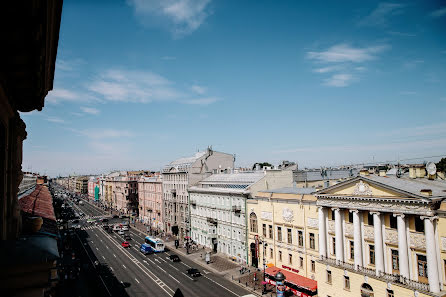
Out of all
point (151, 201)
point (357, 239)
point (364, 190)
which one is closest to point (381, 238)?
point (357, 239)

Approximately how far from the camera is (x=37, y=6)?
14.8ft

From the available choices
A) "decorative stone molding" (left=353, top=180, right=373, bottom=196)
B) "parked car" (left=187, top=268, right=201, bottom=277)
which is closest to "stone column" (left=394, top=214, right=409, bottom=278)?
"decorative stone molding" (left=353, top=180, right=373, bottom=196)

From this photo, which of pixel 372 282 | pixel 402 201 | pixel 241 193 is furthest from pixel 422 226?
pixel 241 193

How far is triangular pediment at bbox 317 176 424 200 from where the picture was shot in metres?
30.1

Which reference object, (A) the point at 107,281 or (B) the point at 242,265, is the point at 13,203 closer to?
(A) the point at 107,281

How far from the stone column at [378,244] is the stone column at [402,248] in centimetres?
196

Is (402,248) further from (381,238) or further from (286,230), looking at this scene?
(286,230)

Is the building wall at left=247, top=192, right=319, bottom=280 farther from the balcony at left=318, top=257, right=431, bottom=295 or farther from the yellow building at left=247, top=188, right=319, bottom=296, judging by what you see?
the balcony at left=318, top=257, right=431, bottom=295

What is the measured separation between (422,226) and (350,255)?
9497 millimetres

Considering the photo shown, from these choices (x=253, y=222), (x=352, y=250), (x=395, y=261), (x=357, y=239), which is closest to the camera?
(x=395, y=261)

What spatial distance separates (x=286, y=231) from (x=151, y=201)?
63.2 m

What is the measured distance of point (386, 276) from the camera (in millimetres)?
30812

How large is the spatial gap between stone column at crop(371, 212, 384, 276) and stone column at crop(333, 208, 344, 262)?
448 centimetres

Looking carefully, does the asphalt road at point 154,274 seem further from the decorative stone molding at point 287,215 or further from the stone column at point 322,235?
the stone column at point 322,235
